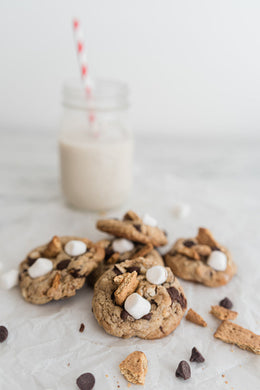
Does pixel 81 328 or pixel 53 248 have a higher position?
pixel 53 248

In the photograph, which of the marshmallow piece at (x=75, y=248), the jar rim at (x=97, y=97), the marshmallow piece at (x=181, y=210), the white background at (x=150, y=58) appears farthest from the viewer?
the white background at (x=150, y=58)

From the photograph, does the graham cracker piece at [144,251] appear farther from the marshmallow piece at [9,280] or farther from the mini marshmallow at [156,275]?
the marshmallow piece at [9,280]

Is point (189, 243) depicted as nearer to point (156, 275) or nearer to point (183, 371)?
point (156, 275)

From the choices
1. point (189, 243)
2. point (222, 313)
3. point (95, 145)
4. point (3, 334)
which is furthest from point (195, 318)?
point (95, 145)

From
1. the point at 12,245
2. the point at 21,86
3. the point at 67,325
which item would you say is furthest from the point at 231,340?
the point at 21,86

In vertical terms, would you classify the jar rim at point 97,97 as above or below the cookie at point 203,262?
above

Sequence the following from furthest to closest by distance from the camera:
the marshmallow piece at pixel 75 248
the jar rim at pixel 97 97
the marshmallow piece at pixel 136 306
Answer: the jar rim at pixel 97 97 < the marshmallow piece at pixel 75 248 < the marshmallow piece at pixel 136 306

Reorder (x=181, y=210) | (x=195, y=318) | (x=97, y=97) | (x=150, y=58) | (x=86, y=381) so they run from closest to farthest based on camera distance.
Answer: (x=86, y=381)
(x=195, y=318)
(x=97, y=97)
(x=181, y=210)
(x=150, y=58)

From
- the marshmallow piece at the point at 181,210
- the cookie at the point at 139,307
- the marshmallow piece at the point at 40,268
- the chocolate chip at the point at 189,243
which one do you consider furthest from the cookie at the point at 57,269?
the marshmallow piece at the point at 181,210
